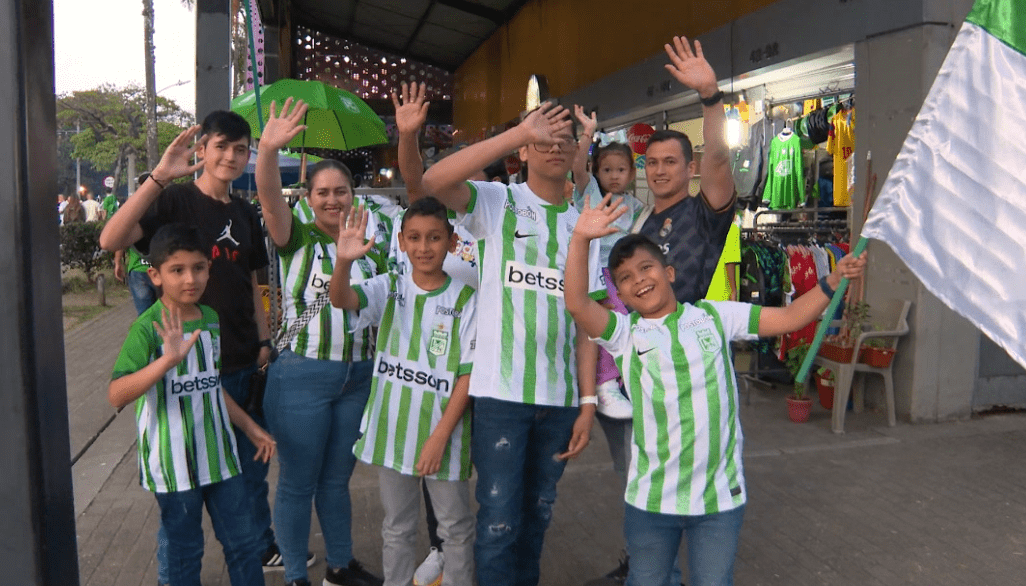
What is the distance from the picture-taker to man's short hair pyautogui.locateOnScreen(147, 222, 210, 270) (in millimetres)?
3096

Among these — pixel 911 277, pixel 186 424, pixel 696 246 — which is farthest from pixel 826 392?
pixel 186 424

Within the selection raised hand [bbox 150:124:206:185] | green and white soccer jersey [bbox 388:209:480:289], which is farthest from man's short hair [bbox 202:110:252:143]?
green and white soccer jersey [bbox 388:209:480:289]

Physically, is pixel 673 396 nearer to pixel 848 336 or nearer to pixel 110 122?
pixel 848 336

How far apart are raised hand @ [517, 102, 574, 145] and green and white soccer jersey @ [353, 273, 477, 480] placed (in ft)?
2.65

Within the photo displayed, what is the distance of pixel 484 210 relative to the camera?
10.5 ft

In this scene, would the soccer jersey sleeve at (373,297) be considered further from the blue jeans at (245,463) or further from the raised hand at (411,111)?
the raised hand at (411,111)

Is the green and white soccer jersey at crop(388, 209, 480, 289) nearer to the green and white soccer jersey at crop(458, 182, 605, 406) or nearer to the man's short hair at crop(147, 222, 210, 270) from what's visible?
the green and white soccer jersey at crop(458, 182, 605, 406)

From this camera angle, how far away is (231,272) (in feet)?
12.0

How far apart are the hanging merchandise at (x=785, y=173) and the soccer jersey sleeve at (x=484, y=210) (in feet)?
17.7

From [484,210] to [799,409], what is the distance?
4.55 m

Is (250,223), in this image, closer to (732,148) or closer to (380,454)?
(380,454)

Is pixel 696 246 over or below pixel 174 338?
over

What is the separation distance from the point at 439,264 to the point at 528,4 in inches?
575

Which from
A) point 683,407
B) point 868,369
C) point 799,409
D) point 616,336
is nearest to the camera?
point 683,407
